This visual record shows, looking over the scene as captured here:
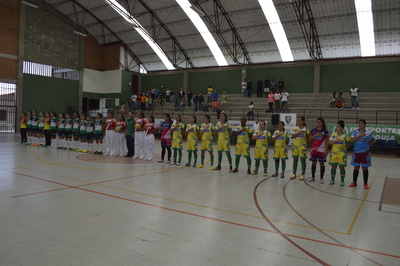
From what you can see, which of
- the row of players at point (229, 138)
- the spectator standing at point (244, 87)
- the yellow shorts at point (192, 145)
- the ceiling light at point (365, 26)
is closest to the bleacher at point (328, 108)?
the spectator standing at point (244, 87)

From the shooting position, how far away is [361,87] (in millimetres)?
28531

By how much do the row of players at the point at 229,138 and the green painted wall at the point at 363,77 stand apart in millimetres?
19881

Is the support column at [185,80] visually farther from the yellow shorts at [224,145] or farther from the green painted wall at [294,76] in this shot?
the yellow shorts at [224,145]

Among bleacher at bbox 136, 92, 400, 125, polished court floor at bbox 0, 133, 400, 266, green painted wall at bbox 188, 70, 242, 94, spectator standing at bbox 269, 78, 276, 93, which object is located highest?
green painted wall at bbox 188, 70, 242, 94

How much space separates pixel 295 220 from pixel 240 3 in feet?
81.5

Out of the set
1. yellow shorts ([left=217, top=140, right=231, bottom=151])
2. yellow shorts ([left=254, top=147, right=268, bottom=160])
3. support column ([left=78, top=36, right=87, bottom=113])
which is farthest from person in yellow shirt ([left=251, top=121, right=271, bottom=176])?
support column ([left=78, top=36, right=87, bottom=113])

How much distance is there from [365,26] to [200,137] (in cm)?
2138

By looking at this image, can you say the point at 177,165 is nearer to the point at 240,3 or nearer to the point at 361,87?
the point at 240,3

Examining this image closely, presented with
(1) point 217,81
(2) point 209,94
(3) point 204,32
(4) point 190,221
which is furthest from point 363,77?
(4) point 190,221

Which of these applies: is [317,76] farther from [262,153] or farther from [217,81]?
[262,153]

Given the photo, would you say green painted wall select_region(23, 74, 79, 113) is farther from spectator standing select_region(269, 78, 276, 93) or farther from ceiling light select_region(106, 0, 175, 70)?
spectator standing select_region(269, 78, 276, 93)

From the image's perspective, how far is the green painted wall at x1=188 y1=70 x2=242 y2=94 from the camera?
1355 inches

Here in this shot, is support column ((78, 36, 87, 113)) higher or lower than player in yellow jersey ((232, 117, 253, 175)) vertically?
higher

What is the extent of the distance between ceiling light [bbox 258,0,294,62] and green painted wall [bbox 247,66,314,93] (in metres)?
1.22
